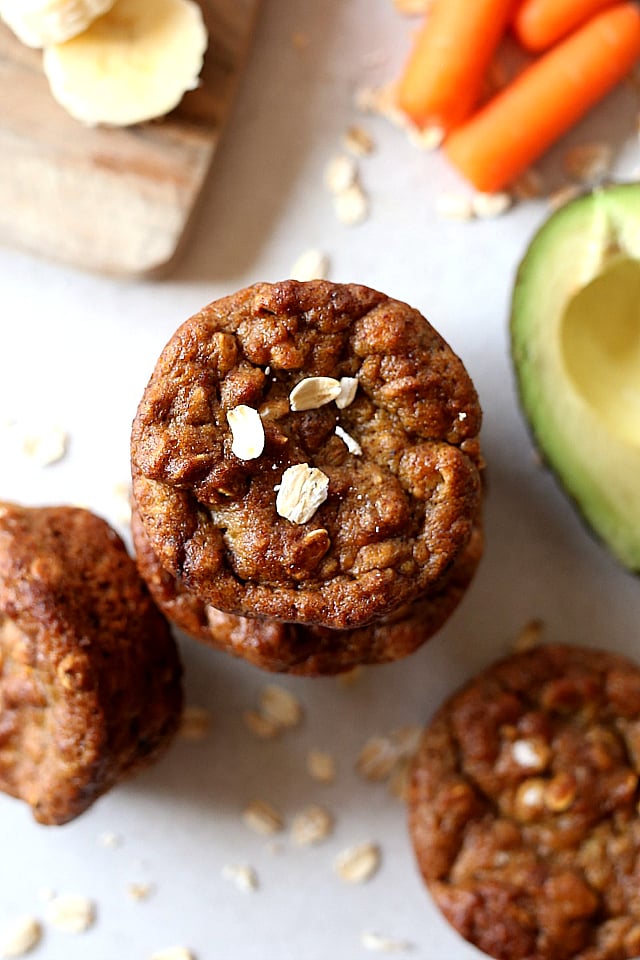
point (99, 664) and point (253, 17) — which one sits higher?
point (253, 17)

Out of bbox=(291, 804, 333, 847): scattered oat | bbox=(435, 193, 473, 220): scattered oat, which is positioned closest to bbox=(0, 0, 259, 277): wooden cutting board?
bbox=(435, 193, 473, 220): scattered oat

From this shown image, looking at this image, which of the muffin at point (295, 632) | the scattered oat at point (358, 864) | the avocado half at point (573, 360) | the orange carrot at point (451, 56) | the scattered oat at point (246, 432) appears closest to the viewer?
the scattered oat at point (246, 432)

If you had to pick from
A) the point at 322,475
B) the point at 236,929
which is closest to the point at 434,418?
the point at 322,475

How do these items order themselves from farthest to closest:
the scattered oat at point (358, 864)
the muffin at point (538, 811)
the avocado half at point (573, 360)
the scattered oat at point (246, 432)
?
the scattered oat at point (358, 864) < the muffin at point (538, 811) < the avocado half at point (573, 360) < the scattered oat at point (246, 432)

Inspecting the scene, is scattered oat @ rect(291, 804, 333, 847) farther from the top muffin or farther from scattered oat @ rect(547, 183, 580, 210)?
scattered oat @ rect(547, 183, 580, 210)

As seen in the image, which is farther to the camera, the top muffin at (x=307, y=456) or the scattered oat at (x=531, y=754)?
the scattered oat at (x=531, y=754)

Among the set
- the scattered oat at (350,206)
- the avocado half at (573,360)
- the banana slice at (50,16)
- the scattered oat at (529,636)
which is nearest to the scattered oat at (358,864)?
the scattered oat at (529,636)

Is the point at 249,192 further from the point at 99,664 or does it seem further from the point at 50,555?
the point at 99,664

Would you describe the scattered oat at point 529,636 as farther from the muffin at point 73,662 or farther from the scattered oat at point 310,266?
the scattered oat at point 310,266
